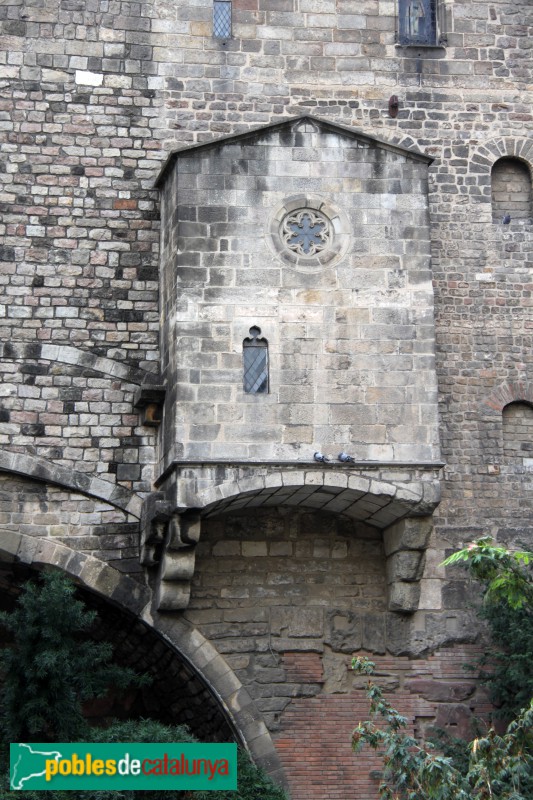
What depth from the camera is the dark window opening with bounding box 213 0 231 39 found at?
16.5 meters

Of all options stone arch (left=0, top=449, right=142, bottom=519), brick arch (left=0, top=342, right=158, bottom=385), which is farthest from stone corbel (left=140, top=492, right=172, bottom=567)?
brick arch (left=0, top=342, right=158, bottom=385)

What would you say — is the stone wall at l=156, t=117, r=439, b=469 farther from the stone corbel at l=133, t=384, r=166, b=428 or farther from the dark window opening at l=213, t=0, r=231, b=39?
the dark window opening at l=213, t=0, r=231, b=39

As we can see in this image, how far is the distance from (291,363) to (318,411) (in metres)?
0.53

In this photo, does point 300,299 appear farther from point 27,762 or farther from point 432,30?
point 27,762

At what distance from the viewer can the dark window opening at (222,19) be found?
1647 cm

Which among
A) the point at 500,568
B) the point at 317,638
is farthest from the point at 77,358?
the point at 500,568

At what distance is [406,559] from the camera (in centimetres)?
1525

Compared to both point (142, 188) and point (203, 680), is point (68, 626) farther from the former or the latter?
point (142, 188)

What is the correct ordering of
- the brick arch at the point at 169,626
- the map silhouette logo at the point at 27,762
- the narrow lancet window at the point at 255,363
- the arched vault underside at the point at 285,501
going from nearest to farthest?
the map silhouette logo at the point at 27,762
the arched vault underside at the point at 285,501
the narrow lancet window at the point at 255,363
the brick arch at the point at 169,626

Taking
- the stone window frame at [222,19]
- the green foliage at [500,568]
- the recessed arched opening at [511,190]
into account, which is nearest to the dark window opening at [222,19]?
the stone window frame at [222,19]

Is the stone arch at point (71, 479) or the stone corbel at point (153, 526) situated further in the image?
the stone arch at point (71, 479)

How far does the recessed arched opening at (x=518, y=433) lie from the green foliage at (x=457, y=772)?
470 centimetres

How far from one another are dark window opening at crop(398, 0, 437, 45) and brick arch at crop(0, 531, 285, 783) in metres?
6.65
